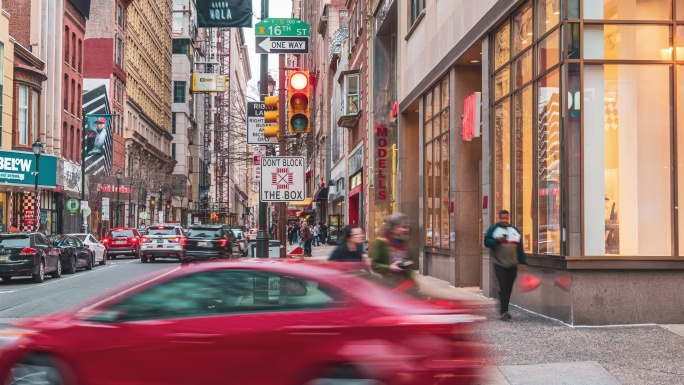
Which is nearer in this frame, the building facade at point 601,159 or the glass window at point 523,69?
the building facade at point 601,159

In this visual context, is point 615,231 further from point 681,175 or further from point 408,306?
point 408,306

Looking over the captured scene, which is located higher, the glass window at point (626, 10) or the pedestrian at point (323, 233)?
the glass window at point (626, 10)

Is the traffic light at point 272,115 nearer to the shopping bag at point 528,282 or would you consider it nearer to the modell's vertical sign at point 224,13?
the modell's vertical sign at point 224,13

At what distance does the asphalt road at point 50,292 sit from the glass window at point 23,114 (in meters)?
20.3

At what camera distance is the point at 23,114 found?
47875 millimetres

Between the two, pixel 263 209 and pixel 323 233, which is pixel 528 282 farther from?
pixel 323 233

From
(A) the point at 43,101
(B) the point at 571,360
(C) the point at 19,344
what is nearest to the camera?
(C) the point at 19,344

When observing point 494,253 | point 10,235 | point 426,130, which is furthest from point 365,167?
point 494,253

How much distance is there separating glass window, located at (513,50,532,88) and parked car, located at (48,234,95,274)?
58.2 ft

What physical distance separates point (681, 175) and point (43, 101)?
44.5 m

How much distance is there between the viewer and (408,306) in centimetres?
666

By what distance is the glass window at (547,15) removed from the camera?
1364cm

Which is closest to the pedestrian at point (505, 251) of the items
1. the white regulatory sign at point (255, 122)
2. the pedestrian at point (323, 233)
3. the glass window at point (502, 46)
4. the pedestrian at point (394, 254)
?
the pedestrian at point (394, 254)

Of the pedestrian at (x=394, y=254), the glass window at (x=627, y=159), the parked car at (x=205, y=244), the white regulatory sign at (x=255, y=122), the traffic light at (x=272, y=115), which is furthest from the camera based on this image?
the parked car at (x=205, y=244)
